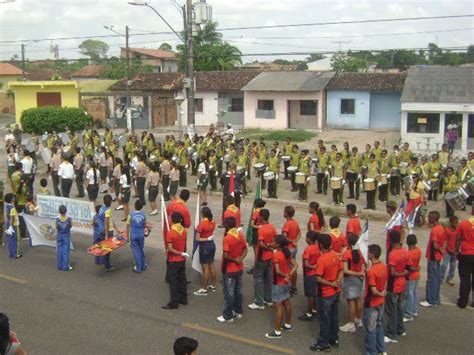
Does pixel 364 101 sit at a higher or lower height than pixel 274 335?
higher

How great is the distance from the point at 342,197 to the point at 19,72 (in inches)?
2576

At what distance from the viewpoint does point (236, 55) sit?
48.2 m

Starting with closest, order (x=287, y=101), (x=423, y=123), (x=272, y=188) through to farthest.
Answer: (x=272, y=188), (x=423, y=123), (x=287, y=101)

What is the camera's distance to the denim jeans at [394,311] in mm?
8562

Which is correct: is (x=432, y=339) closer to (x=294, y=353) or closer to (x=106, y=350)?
(x=294, y=353)

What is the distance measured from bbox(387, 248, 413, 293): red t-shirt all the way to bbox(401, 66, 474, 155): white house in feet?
71.4

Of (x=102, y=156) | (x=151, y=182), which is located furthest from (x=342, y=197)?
(x=102, y=156)

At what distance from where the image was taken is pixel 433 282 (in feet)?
32.9

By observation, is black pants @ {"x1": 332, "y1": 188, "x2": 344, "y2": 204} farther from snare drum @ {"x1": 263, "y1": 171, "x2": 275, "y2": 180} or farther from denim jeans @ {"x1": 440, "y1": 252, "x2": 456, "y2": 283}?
denim jeans @ {"x1": 440, "y1": 252, "x2": 456, "y2": 283}

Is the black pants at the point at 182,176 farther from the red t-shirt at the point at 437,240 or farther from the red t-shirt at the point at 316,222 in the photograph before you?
the red t-shirt at the point at 437,240

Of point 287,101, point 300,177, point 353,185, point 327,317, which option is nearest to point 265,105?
point 287,101

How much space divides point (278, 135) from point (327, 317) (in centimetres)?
2724

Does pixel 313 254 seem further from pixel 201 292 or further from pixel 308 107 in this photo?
pixel 308 107

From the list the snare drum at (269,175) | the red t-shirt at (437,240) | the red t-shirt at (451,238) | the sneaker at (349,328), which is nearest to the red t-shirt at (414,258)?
the red t-shirt at (437,240)
